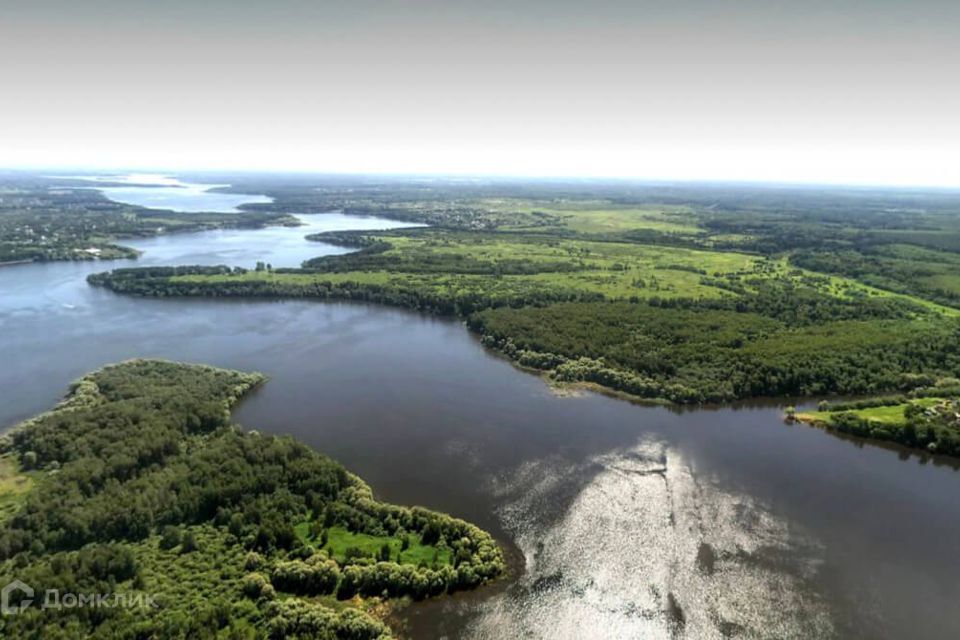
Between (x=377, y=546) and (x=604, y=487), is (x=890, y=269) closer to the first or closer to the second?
(x=604, y=487)

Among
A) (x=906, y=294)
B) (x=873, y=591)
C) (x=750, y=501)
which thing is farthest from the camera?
(x=906, y=294)

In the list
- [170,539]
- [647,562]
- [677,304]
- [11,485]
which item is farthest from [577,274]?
[11,485]

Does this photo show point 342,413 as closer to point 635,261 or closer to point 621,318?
point 621,318

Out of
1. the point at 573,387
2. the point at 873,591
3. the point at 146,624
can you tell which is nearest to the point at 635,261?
the point at 573,387

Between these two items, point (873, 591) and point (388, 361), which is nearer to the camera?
point (873, 591)

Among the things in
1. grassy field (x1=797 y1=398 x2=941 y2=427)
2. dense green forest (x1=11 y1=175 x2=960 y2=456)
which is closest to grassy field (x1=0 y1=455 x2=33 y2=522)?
dense green forest (x1=11 y1=175 x2=960 y2=456)

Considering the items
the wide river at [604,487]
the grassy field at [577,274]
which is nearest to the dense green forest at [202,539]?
the wide river at [604,487]
